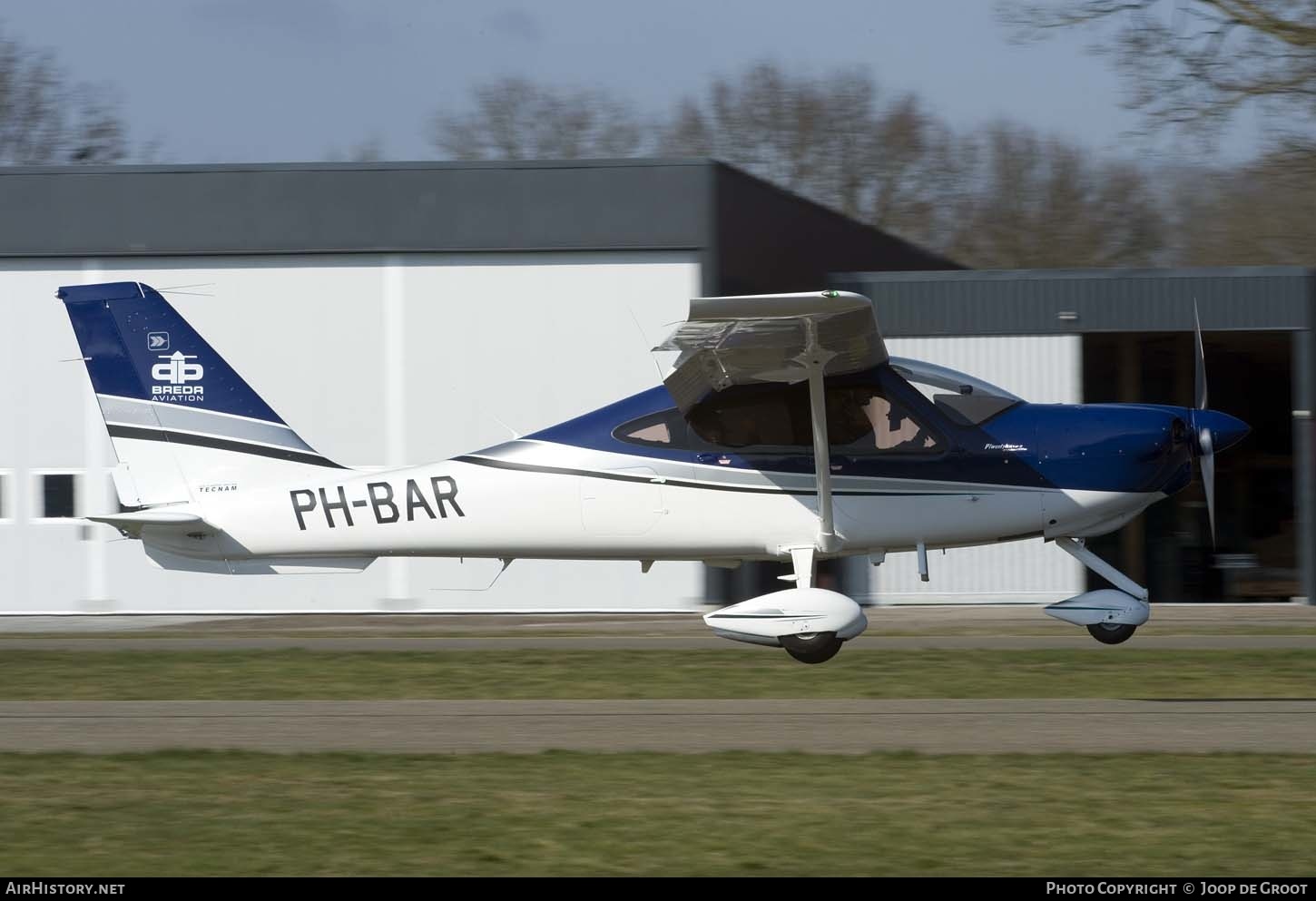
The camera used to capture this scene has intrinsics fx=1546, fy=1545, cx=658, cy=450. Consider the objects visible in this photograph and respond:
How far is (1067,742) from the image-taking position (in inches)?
314

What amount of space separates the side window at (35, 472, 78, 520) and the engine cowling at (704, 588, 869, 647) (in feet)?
35.1

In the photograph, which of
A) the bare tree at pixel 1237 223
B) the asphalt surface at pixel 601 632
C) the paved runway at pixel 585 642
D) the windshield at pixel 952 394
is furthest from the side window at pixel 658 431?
the bare tree at pixel 1237 223

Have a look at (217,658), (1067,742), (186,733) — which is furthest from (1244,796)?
(217,658)

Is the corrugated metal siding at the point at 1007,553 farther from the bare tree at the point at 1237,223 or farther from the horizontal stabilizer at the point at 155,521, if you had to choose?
the bare tree at the point at 1237,223

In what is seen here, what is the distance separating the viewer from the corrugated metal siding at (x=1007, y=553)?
1839cm

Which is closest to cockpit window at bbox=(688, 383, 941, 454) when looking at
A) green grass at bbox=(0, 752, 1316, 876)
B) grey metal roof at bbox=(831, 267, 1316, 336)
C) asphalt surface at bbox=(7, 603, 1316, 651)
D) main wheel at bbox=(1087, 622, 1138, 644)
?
main wheel at bbox=(1087, 622, 1138, 644)

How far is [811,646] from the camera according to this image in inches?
431

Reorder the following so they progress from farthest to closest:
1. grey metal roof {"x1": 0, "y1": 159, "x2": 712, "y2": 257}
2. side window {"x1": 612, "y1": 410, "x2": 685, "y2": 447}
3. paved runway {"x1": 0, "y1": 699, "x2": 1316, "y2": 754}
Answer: grey metal roof {"x1": 0, "y1": 159, "x2": 712, "y2": 257}, side window {"x1": 612, "y1": 410, "x2": 685, "y2": 447}, paved runway {"x1": 0, "y1": 699, "x2": 1316, "y2": 754}

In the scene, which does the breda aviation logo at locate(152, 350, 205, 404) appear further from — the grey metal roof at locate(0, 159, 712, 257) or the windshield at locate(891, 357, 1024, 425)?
the grey metal roof at locate(0, 159, 712, 257)

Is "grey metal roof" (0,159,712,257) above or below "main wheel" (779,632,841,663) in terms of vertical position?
above

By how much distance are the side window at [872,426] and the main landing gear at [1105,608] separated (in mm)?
1334

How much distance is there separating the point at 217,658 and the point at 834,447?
559 cm

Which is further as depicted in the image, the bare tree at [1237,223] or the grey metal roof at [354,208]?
the bare tree at [1237,223]

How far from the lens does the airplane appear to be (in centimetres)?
1086
